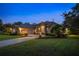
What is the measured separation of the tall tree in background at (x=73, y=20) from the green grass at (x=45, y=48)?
0.46ft

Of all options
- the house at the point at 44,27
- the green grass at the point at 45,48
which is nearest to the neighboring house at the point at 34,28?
the house at the point at 44,27

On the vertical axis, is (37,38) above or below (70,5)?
below

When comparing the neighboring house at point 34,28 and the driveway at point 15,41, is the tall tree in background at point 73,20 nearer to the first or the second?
the neighboring house at point 34,28

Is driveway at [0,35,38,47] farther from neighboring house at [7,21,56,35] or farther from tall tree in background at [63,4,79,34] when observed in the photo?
tall tree in background at [63,4,79,34]

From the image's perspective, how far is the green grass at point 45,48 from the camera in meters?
6.08

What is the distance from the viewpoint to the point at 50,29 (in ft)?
20.2

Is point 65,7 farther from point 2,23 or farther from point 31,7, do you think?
point 2,23

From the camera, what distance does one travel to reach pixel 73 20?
242 inches

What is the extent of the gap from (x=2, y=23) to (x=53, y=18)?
0.65 m

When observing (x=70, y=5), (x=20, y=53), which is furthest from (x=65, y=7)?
(x=20, y=53)

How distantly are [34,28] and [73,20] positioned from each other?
20.0 inches

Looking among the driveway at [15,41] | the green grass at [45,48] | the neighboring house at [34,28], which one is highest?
the neighboring house at [34,28]

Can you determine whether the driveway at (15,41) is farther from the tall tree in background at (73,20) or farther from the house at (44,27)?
the tall tree in background at (73,20)

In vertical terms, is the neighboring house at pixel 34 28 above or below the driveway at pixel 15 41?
above
